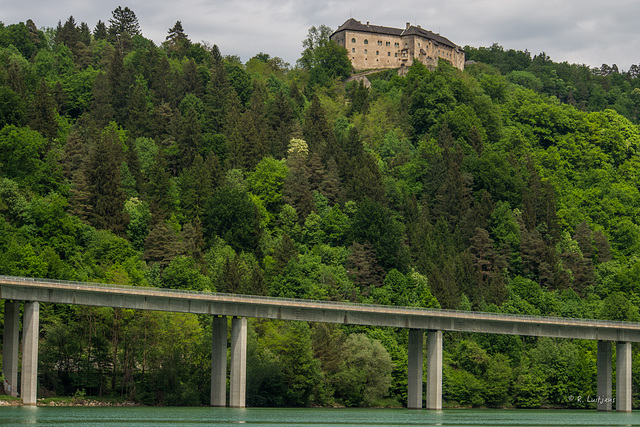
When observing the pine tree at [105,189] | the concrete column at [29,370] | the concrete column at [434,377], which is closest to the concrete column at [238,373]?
the concrete column at [29,370]

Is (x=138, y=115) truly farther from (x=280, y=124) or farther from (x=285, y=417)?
(x=285, y=417)

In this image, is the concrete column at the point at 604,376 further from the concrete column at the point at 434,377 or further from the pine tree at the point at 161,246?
the pine tree at the point at 161,246

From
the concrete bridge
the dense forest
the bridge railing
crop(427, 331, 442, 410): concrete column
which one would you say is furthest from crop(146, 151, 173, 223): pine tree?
crop(427, 331, 442, 410): concrete column

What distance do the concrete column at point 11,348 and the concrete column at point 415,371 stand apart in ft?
124

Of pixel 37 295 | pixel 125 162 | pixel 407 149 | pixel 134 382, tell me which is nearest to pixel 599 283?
pixel 407 149

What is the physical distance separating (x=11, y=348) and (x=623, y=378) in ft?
200

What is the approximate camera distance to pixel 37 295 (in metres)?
89.6

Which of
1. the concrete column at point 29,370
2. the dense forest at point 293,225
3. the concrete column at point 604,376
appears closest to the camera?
the concrete column at point 29,370

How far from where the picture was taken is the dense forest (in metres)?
106

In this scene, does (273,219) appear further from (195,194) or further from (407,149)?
(407,149)

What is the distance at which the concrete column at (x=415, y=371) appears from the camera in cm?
10581

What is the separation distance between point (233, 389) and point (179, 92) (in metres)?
97.4

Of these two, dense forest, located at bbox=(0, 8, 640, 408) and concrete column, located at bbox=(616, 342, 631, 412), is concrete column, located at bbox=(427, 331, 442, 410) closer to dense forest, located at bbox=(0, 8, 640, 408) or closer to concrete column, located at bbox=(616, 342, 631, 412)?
dense forest, located at bbox=(0, 8, 640, 408)

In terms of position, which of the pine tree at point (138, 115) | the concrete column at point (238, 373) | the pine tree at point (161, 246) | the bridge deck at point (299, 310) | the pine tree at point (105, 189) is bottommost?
the concrete column at point (238, 373)
